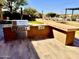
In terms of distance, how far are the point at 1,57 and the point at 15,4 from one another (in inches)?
783

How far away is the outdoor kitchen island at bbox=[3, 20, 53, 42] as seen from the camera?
5688 millimetres

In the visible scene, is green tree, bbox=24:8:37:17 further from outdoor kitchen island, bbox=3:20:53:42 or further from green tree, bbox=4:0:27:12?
outdoor kitchen island, bbox=3:20:53:42

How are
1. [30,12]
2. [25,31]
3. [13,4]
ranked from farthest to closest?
1. [13,4]
2. [30,12]
3. [25,31]

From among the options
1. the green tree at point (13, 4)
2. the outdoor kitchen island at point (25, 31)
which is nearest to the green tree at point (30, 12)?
the green tree at point (13, 4)

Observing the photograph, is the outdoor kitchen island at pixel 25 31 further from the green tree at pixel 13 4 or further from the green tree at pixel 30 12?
the green tree at pixel 13 4

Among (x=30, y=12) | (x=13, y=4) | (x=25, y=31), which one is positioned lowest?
(x=25, y=31)

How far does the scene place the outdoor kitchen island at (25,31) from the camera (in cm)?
569

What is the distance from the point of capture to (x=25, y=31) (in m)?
6.34

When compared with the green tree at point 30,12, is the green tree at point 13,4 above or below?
above

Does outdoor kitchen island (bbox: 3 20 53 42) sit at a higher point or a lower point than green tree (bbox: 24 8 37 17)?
lower

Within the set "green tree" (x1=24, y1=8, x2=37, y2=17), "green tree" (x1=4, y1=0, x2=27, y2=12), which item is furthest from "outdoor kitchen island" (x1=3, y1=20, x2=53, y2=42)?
"green tree" (x1=4, y1=0, x2=27, y2=12)

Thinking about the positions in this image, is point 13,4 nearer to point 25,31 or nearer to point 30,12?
point 30,12

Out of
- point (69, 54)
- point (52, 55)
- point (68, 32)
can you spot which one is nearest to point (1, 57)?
point (52, 55)

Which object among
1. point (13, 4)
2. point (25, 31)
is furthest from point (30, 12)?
point (25, 31)
